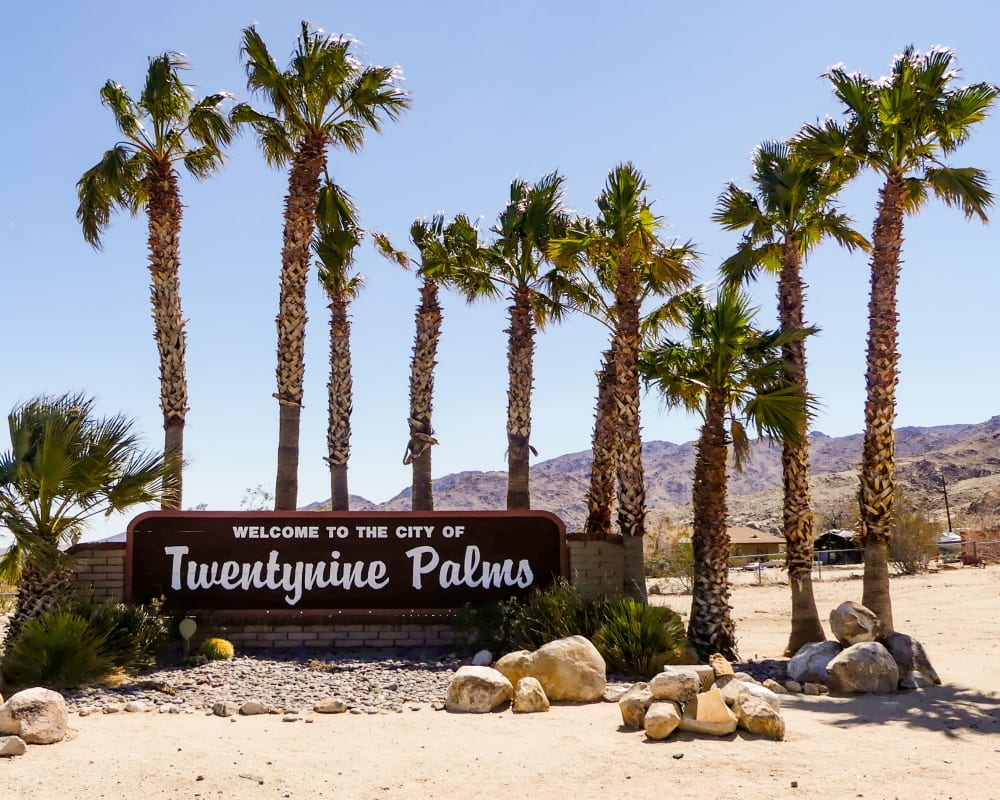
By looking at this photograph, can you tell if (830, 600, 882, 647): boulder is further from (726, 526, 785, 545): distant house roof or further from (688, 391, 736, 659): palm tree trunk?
(726, 526, 785, 545): distant house roof

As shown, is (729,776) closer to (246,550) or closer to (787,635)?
(246,550)

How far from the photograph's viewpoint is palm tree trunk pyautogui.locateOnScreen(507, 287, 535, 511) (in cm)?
2081

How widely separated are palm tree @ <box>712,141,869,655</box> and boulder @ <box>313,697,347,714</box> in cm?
842

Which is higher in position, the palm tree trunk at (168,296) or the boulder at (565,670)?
the palm tree trunk at (168,296)

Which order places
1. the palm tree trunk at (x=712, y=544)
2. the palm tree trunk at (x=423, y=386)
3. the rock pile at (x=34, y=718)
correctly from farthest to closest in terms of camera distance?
the palm tree trunk at (x=423, y=386) < the palm tree trunk at (x=712, y=544) < the rock pile at (x=34, y=718)

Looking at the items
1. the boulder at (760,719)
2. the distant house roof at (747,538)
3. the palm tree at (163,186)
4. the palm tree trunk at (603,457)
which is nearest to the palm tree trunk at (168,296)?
the palm tree at (163,186)

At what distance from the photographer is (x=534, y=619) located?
1429 cm

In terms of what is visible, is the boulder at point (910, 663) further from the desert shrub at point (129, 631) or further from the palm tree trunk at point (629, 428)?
the desert shrub at point (129, 631)

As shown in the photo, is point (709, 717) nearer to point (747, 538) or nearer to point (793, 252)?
point (793, 252)

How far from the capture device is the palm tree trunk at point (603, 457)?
68.6ft

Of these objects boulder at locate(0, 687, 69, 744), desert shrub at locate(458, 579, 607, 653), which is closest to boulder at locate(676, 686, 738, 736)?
desert shrub at locate(458, 579, 607, 653)

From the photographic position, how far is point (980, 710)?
1083cm

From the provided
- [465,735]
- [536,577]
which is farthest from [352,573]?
[465,735]

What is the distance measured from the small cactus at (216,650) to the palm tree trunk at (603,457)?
351 inches
